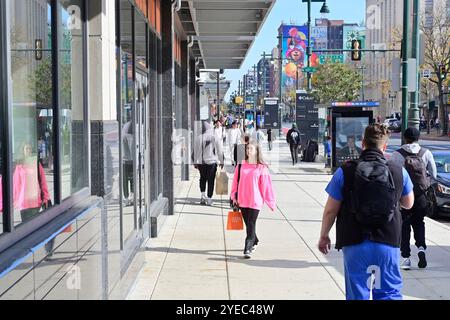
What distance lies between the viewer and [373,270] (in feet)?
14.8

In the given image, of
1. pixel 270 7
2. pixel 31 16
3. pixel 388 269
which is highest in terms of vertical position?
pixel 270 7

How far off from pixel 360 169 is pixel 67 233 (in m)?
2.09

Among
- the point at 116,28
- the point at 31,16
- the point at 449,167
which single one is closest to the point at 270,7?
the point at 449,167

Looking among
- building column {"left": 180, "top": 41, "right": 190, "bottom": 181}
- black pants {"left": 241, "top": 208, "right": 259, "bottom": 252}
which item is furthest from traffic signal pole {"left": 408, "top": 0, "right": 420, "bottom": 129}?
black pants {"left": 241, "top": 208, "right": 259, "bottom": 252}

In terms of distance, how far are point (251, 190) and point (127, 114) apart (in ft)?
6.57

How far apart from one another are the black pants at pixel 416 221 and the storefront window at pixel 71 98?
436 cm

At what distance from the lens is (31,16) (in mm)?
3955

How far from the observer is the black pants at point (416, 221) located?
25.6 ft

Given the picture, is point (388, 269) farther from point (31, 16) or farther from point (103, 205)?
point (31, 16)

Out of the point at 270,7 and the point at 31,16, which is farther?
the point at 270,7

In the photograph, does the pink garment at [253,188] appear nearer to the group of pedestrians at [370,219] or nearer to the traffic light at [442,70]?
the group of pedestrians at [370,219]

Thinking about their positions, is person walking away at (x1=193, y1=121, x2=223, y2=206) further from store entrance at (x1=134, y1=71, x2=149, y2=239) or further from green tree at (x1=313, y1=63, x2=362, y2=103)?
green tree at (x1=313, y1=63, x2=362, y2=103)

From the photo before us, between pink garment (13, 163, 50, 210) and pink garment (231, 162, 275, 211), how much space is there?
4.57 metres
